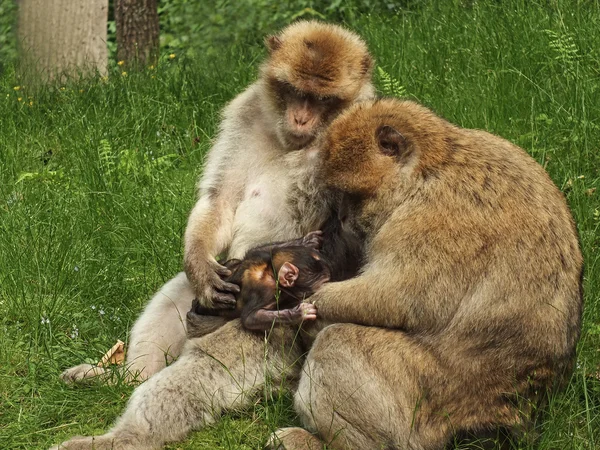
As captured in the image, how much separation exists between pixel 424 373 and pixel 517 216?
2.48 ft

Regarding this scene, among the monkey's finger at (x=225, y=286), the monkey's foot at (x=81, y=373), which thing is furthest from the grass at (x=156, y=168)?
the monkey's finger at (x=225, y=286)

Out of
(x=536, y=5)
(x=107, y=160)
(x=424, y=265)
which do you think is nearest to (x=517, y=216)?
(x=424, y=265)

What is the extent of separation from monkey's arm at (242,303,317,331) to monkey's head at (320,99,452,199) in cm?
56

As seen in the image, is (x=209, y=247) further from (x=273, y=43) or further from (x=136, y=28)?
(x=136, y=28)

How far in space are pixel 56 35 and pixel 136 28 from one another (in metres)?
1.16

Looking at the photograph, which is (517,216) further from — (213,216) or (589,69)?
(589,69)

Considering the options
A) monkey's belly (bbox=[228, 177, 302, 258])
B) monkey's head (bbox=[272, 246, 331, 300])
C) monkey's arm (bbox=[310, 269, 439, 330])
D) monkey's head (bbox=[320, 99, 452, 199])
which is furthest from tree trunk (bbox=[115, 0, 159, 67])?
monkey's arm (bbox=[310, 269, 439, 330])

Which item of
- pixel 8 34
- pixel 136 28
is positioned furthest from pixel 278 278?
pixel 8 34

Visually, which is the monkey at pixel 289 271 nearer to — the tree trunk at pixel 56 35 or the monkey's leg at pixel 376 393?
the monkey's leg at pixel 376 393

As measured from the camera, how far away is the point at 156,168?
7.76 metres

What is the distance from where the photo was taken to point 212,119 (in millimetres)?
8352

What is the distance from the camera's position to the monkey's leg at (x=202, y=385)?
4.73 metres

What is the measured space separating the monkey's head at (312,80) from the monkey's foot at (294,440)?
4.86 feet

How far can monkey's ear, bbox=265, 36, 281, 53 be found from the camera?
5.43 metres
